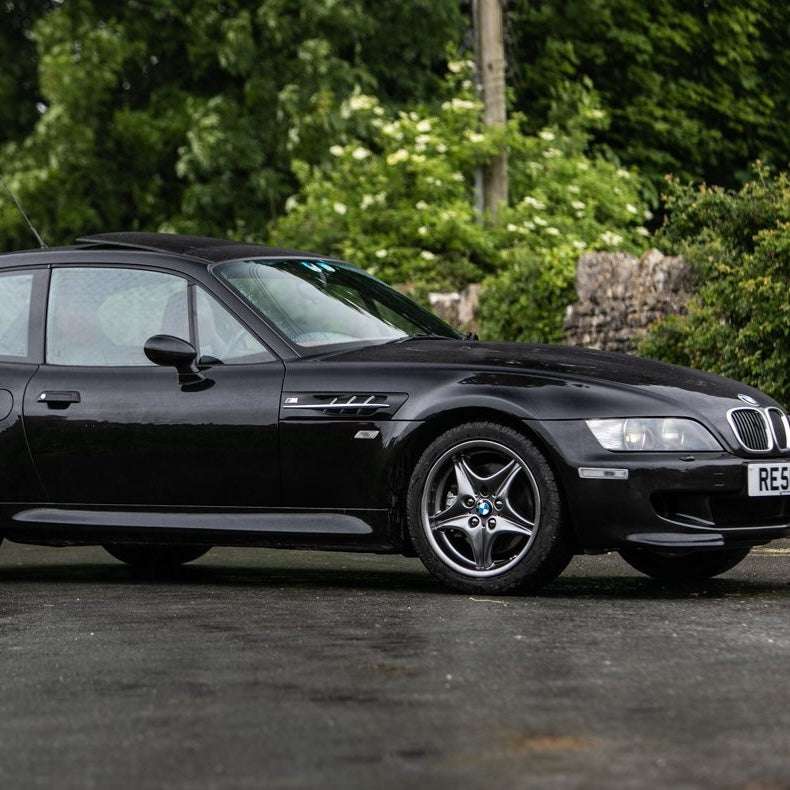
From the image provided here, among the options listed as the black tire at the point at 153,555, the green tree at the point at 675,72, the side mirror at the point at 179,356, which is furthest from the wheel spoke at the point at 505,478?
the green tree at the point at 675,72

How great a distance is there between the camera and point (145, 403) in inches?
330

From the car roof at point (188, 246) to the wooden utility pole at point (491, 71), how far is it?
1278 centimetres

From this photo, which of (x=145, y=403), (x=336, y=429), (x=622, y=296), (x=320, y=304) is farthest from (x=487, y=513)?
(x=622, y=296)

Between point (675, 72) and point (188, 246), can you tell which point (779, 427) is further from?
point (675, 72)

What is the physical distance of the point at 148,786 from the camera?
4.20 metres

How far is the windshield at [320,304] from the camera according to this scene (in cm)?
841

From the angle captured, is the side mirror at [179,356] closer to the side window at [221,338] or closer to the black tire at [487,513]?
the side window at [221,338]

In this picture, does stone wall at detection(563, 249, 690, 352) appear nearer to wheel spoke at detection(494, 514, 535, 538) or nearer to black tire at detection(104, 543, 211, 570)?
black tire at detection(104, 543, 211, 570)

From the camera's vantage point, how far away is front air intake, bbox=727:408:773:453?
757 cm

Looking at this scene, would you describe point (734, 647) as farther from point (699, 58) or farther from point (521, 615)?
point (699, 58)

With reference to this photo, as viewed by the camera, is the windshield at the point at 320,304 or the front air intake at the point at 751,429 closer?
the front air intake at the point at 751,429

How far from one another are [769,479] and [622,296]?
7836 millimetres

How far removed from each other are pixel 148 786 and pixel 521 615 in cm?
294

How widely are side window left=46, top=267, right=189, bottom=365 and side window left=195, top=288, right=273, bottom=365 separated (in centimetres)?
9
